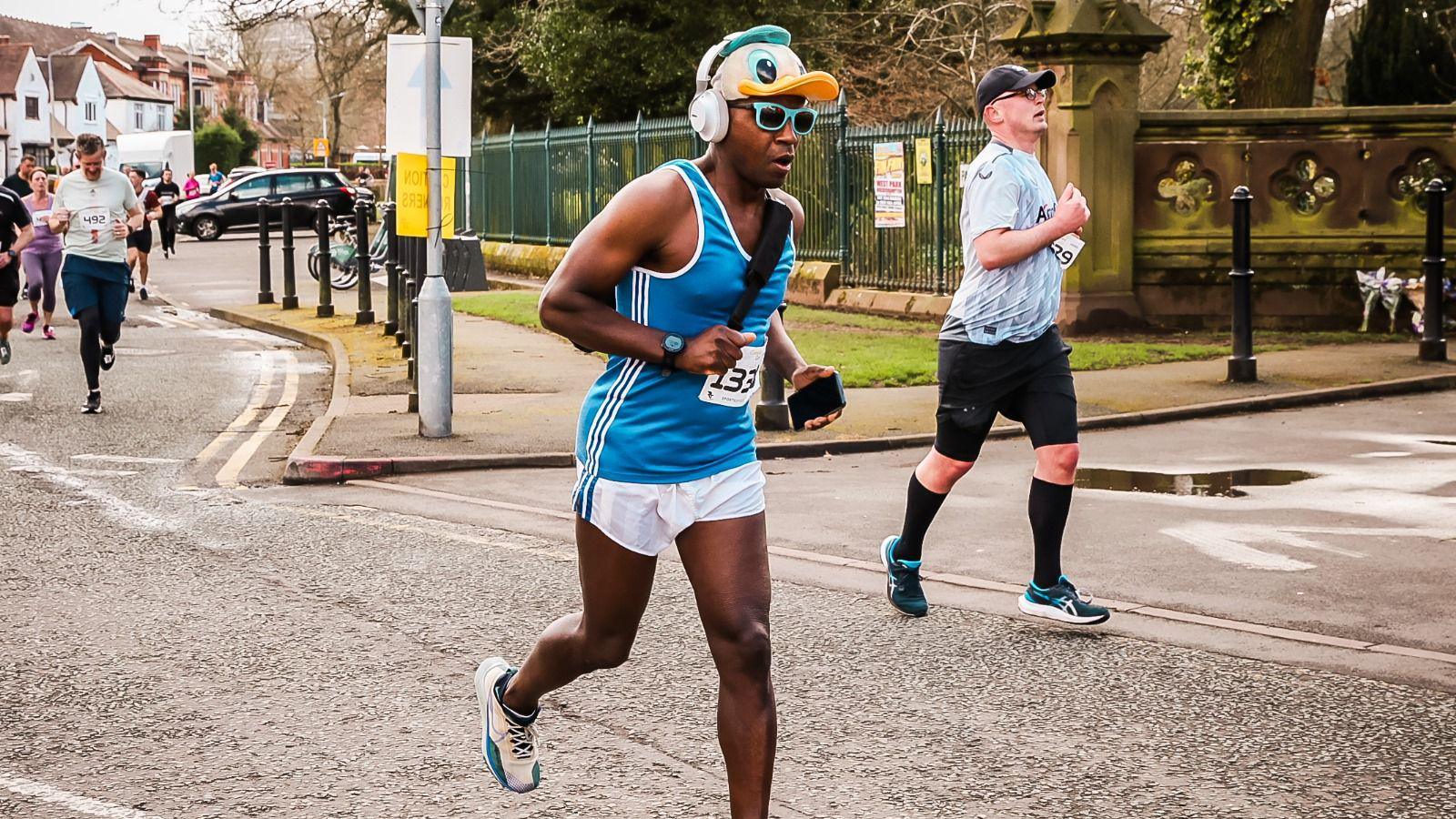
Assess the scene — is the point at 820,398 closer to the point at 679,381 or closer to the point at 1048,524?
the point at 679,381

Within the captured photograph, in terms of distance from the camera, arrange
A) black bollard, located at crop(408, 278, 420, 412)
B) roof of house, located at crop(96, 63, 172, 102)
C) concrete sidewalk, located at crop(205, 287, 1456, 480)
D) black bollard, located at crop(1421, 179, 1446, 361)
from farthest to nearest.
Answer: roof of house, located at crop(96, 63, 172, 102), black bollard, located at crop(1421, 179, 1446, 361), black bollard, located at crop(408, 278, 420, 412), concrete sidewalk, located at crop(205, 287, 1456, 480)

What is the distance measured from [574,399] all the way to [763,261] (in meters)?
9.10

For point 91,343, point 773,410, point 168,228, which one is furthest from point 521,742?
point 168,228

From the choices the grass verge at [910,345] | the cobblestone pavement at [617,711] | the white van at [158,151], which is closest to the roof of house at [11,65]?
the white van at [158,151]

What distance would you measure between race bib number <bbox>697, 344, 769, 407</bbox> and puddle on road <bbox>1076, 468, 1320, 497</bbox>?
5.68 metres

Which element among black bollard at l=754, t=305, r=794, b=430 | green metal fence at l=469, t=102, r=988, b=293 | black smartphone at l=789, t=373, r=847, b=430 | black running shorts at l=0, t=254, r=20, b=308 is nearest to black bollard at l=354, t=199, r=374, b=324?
green metal fence at l=469, t=102, r=988, b=293

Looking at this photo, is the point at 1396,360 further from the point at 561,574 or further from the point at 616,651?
the point at 616,651

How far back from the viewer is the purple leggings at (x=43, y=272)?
17656mm

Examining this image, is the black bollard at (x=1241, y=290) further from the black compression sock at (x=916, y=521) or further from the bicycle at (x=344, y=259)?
the bicycle at (x=344, y=259)

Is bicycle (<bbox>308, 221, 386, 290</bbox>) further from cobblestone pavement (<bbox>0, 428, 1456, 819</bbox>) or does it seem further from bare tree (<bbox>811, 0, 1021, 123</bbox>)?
cobblestone pavement (<bbox>0, 428, 1456, 819</bbox>)

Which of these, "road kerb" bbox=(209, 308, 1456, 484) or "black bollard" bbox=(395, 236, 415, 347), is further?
"black bollard" bbox=(395, 236, 415, 347)

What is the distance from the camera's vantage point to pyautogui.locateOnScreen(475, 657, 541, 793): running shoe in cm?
431

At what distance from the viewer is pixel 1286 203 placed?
55.9 ft

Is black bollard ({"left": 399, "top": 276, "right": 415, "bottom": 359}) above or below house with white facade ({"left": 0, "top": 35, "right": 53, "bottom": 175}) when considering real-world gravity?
below
